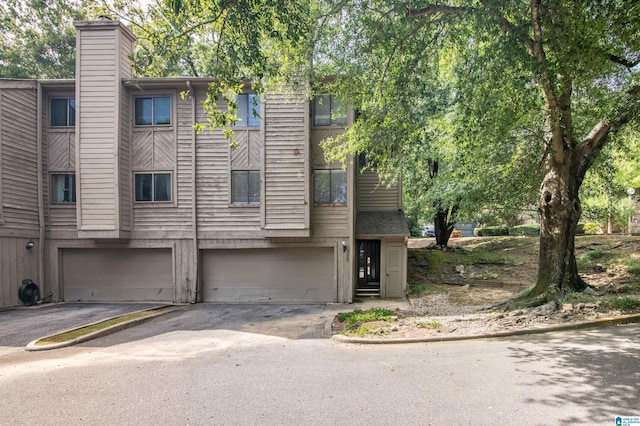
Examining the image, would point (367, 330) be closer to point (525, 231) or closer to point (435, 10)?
point (435, 10)

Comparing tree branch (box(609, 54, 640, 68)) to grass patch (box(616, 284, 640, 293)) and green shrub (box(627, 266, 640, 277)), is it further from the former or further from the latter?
green shrub (box(627, 266, 640, 277))

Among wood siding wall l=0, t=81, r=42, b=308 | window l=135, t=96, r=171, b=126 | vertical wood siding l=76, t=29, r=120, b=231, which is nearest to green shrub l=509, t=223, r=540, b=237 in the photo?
window l=135, t=96, r=171, b=126

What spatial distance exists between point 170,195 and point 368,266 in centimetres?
817

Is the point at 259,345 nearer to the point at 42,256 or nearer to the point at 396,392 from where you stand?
the point at 396,392

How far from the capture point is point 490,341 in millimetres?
6570

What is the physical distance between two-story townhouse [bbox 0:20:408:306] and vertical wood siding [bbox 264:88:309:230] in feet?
0.11

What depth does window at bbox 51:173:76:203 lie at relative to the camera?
13805 mm

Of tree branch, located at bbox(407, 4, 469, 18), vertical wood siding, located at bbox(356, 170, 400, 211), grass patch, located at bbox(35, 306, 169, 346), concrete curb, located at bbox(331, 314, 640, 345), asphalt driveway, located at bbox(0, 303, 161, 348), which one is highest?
tree branch, located at bbox(407, 4, 469, 18)

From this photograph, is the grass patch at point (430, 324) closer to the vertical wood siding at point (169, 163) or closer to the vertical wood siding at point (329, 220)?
the vertical wood siding at point (329, 220)

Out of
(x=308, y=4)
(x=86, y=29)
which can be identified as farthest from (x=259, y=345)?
(x=86, y=29)

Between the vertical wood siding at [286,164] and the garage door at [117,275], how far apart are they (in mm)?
4519

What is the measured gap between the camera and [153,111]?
13.8 m

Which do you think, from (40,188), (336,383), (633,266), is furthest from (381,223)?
(40,188)

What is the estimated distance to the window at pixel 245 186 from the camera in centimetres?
1353
